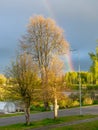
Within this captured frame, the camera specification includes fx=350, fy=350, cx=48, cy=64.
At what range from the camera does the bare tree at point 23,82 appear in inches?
1404

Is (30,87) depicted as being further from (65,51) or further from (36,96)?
(65,51)

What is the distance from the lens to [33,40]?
5984 cm

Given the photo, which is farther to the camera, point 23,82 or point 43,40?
point 43,40

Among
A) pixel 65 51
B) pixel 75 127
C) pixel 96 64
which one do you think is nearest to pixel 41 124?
pixel 75 127

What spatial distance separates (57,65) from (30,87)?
928 centimetres

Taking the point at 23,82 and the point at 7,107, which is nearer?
the point at 23,82

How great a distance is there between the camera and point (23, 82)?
35.7 m

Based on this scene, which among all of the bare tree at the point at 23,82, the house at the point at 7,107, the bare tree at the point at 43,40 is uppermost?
the bare tree at the point at 43,40

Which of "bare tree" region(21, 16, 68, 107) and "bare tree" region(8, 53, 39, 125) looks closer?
"bare tree" region(8, 53, 39, 125)

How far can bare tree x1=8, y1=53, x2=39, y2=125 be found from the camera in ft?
117

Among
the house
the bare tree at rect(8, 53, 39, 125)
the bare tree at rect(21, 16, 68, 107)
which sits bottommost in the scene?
the house

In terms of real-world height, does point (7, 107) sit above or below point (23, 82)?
below

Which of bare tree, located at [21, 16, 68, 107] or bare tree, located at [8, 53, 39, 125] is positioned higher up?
bare tree, located at [21, 16, 68, 107]

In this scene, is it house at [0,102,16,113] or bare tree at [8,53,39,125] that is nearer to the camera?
bare tree at [8,53,39,125]
